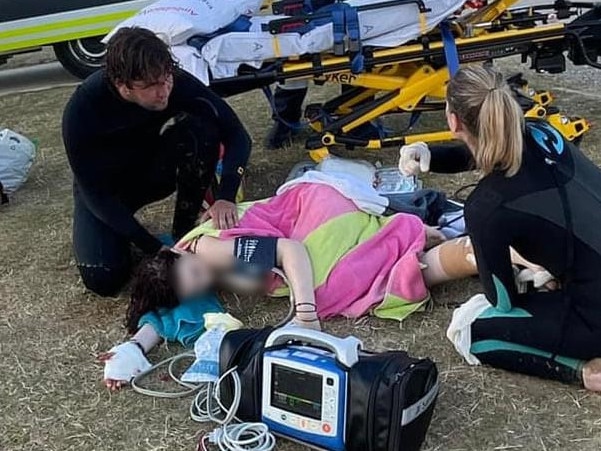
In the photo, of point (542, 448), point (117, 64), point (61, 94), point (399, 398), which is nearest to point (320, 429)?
point (399, 398)

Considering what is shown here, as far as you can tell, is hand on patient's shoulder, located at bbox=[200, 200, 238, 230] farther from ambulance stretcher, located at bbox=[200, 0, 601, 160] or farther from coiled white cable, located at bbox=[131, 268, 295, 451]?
ambulance stretcher, located at bbox=[200, 0, 601, 160]

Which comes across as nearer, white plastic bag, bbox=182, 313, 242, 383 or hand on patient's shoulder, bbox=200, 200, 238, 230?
white plastic bag, bbox=182, 313, 242, 383

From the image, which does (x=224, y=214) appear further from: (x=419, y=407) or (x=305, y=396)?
(x=419, y=407)

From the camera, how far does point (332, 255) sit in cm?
329

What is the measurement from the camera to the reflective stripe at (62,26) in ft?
Answer: 24.3

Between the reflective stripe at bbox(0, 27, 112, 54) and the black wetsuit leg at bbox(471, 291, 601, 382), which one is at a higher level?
the black wetsuit leg at bbox(471, 291, 601, 382)

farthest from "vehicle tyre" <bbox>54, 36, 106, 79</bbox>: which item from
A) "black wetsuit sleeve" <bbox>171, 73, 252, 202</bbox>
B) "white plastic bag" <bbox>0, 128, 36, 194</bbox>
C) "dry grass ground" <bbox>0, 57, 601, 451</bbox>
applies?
"black wetsuit sleeve" <bbox>171, 73, 252, 202</bbox>

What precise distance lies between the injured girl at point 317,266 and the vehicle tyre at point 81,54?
184 inches

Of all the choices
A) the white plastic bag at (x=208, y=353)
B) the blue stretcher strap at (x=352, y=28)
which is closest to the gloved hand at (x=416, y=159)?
the white plastic bag at (x=208, y=353)

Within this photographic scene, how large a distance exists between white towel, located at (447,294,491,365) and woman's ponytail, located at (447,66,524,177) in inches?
19.6

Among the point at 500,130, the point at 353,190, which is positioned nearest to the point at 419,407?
the point at 500,130

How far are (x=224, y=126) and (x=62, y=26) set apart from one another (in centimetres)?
421

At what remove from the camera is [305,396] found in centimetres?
247

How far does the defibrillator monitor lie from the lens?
2.43 m
